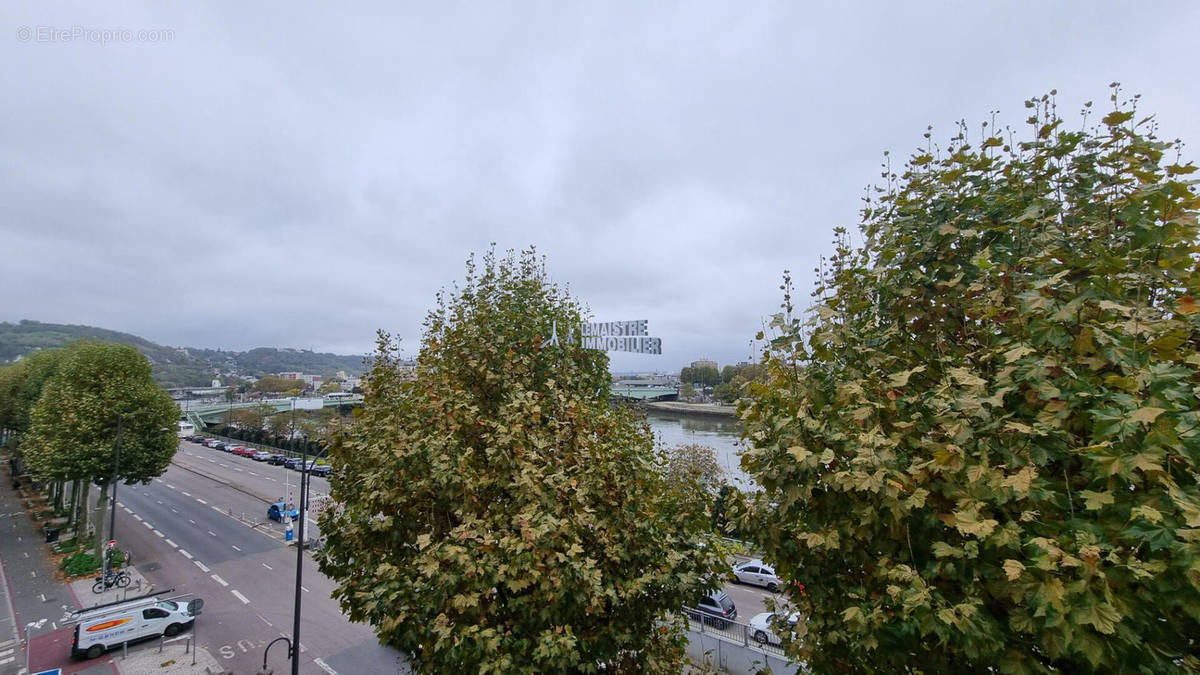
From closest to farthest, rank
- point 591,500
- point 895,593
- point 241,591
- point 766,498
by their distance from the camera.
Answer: point 895,593 → point 766,498 → point 591,500 → point 241,591

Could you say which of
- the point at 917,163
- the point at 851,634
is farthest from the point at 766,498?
the point at 917,163

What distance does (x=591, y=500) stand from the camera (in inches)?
A: 219

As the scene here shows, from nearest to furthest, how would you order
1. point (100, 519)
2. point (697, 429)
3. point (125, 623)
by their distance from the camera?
point (125, 623)
point (100, 519)
point (697, 429)

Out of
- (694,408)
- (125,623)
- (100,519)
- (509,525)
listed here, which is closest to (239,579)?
(125,623)

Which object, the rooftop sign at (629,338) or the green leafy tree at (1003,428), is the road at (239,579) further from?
the green leafy tree at (1003,428)

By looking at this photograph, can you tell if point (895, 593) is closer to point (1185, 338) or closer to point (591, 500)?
point (1185, 338)

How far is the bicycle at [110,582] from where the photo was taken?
1798 cm

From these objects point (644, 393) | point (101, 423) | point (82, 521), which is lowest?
point (82, 521)

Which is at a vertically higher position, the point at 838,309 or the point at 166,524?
the point at 838,309

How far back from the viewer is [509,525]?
5324mm

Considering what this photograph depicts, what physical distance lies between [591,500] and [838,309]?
124 inches

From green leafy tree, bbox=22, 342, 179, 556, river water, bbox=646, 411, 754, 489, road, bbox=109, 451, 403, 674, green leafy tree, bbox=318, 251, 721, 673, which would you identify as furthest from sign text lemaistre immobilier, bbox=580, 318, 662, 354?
river water, bbox=646, 411, 754, 489

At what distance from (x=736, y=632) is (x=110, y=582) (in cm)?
2144

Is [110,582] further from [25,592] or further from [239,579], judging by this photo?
[239,579]
